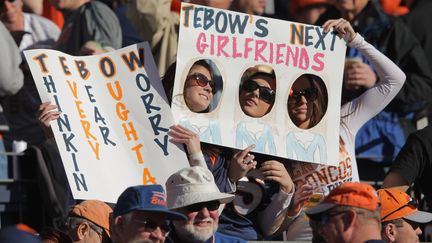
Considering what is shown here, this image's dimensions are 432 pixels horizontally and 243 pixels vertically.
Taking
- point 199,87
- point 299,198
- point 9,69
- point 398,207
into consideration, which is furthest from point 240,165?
point 9,69

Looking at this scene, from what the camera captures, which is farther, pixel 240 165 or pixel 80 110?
pixel 80 110

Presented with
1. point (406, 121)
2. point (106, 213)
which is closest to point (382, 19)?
point (406, 121)

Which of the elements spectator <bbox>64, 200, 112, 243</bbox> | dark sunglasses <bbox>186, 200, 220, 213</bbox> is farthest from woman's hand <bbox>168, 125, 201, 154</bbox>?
dark sunglasses <bbox>186, 200, 220, 213</bbox>

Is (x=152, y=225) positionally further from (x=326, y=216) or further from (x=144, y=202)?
(x=326, y=216)

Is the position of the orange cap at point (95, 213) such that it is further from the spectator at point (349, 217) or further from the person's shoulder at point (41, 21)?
the person's shoulder at point (41, 21)

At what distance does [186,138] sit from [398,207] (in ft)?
5.00

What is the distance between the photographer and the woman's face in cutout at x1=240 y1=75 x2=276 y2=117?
8969 mm

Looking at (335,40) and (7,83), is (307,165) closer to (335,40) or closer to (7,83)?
(335,40)

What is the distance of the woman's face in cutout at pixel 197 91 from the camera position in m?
8.76

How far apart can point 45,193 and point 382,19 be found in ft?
10.6

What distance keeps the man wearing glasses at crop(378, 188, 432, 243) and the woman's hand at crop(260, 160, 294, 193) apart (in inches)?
34.7

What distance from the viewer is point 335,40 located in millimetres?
9180

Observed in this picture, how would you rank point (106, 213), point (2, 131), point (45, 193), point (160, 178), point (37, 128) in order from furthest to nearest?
point (37, 128) < point (2, 131) < point (45, 193) < point (160, 178) < point (106, 213)

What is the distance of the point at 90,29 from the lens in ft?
36.2
